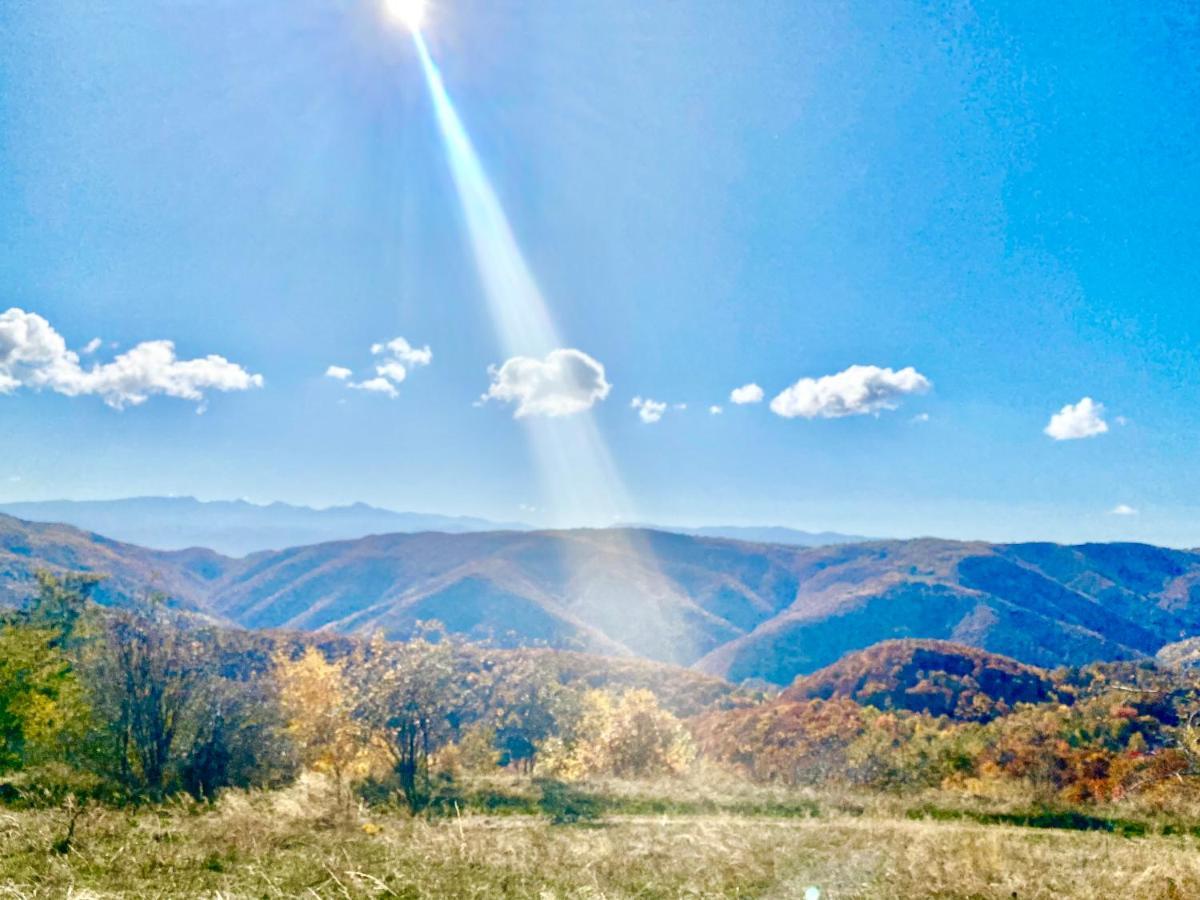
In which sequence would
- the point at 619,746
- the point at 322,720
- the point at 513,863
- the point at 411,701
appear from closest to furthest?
the point at 513,863
the point at 411,701
the point at 322,720
the point at 619,746

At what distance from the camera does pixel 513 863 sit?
8.59m

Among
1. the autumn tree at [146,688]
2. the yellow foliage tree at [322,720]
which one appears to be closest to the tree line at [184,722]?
the autumn tree at [146,688]

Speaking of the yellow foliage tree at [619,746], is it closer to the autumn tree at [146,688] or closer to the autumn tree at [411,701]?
the autumn tree at [411,701]

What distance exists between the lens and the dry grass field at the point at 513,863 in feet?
23.4

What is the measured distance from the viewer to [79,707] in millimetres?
26891

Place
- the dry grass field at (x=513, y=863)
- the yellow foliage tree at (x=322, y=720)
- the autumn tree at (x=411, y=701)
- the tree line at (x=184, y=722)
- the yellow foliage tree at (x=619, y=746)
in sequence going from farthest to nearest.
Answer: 1. the yellow foliage tree at (x=619, y=746)
2. the yellow foliage tree at (x=322, y=720)
3. the autumn tree at (x=411, y=701)
4. the tree line at (x=184, y=722)
5. the dry grass field at (x=513, y=863)

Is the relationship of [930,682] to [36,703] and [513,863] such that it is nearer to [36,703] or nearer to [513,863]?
[36,703]

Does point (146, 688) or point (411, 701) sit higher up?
point (146, 688)

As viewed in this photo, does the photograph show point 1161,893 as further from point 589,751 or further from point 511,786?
point 589,751

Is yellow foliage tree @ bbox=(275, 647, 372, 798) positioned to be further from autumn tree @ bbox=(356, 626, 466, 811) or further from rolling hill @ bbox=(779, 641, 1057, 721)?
rolling hill @ bbox=(779, 641, 1057, 721)

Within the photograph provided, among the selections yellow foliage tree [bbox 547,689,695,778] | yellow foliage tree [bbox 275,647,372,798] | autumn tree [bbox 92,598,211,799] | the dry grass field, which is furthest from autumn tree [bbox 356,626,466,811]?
yellow foliage tree [bbox 547,689,695,778]

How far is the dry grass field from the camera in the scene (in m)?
7.13

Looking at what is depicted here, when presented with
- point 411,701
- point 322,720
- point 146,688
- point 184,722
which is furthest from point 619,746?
point 146,688

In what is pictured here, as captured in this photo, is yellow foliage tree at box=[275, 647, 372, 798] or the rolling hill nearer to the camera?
yellow foliage tree at box=[275, 647, 372, 798]
